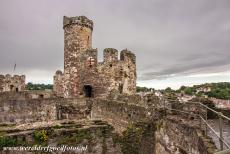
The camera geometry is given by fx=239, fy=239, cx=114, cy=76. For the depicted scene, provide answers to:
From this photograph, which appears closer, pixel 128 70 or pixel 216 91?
pixel 128 70

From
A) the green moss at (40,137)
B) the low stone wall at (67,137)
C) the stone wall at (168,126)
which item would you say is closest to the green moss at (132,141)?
the low stone wall at (67,137)

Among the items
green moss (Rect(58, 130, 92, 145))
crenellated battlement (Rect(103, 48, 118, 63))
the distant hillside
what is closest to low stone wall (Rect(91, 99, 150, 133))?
green moss (Rect(58, 130, 92, 145))

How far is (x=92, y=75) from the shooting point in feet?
71.4

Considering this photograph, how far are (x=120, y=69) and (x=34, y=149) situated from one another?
14.2 metres

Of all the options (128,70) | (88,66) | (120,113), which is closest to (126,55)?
(128,70)

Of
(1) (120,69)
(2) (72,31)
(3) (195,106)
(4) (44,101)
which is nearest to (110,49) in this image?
(1) (120,69)

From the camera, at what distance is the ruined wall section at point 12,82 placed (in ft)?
120

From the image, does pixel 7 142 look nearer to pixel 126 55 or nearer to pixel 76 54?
pixel 76 54

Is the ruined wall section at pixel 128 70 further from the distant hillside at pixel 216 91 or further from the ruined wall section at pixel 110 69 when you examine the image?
the distant hillside at pixel 216 91

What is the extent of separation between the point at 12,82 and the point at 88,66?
66.8 feet

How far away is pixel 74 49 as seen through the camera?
72.9ft

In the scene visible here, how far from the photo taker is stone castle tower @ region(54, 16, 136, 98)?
2155 cm

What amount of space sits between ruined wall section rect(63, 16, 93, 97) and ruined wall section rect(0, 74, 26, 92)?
59.2 feet

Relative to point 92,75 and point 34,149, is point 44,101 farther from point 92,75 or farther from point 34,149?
point 34,149
